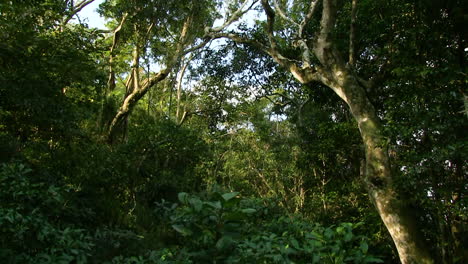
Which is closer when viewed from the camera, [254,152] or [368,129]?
[368,129]

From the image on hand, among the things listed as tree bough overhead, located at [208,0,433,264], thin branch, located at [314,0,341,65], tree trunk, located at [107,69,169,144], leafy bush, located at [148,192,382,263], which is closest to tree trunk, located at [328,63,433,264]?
tree bough overhead, located at [208,0,433,264]

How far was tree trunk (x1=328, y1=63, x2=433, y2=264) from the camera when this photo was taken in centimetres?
514

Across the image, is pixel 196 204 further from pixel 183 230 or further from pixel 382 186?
pixel 382 186

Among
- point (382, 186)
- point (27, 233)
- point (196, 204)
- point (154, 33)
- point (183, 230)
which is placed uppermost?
point (154, 33)

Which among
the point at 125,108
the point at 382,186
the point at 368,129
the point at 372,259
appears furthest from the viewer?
the point at 125,108

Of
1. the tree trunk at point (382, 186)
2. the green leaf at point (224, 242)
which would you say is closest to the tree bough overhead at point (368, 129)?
the tree trunk at point (382, 186)

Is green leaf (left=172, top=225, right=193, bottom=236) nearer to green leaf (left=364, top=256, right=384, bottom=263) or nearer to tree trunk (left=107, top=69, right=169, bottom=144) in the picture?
green leaf (left=364, top=256, right=384, bottom=263)

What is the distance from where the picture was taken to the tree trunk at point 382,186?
5137 millimetres

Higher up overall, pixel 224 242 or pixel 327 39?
pixel 327 39

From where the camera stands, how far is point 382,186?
17.8ft

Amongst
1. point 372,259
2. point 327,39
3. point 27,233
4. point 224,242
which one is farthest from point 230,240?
point 327,39

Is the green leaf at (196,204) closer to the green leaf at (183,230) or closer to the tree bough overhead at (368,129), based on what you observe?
the green leaf at (183,230)

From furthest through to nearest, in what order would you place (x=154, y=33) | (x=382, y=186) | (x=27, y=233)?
1. (x=154, y=33)
2. (x=382, y=186)
3. (x=27, y=233)

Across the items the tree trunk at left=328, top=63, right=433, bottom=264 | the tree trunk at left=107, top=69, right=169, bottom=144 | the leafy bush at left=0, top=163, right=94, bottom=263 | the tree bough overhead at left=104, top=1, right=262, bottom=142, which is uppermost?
the tree bough overhead at left=104, top=1, right=262, bottom=142
